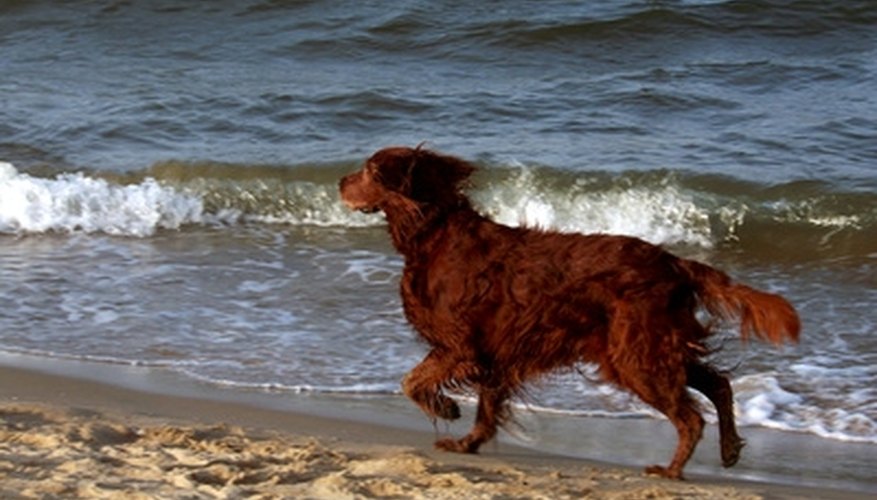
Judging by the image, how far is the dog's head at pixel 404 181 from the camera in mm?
5516

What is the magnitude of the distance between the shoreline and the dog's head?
0.86 metres

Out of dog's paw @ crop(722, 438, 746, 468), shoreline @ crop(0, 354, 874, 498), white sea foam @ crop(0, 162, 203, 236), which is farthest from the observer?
white sea foam @ crop(0, 162, 203, 236)

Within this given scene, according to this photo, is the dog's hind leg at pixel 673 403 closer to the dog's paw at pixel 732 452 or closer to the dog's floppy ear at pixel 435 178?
the dog's paw at pixel 732 452

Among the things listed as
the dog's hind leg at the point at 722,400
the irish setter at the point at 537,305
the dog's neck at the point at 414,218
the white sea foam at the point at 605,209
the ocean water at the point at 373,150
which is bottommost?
the white sea foam at the point at 605,209

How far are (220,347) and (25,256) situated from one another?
2.48 metres

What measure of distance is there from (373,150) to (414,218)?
665 cm

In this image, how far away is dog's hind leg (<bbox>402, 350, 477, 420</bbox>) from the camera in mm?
5539

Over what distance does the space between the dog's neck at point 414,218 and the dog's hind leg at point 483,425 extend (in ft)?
2.01

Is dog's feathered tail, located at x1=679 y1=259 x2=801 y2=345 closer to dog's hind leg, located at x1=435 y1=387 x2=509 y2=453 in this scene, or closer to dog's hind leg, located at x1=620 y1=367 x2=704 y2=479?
dog's hind leg, located at x1=620 y1=367 x2=704 y2=479

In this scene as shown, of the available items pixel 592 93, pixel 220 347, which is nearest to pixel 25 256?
pixel 220 347

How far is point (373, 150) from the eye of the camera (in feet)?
39.9

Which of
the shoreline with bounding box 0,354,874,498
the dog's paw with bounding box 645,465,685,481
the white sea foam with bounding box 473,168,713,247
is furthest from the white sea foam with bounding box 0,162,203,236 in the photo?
the dog's paw with bounding box 645,465,685,481

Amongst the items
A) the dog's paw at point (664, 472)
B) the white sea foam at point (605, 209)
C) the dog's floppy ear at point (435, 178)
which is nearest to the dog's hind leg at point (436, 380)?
the dog's floppy ear at point (435, 178)

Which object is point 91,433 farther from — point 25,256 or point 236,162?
point 236,162
